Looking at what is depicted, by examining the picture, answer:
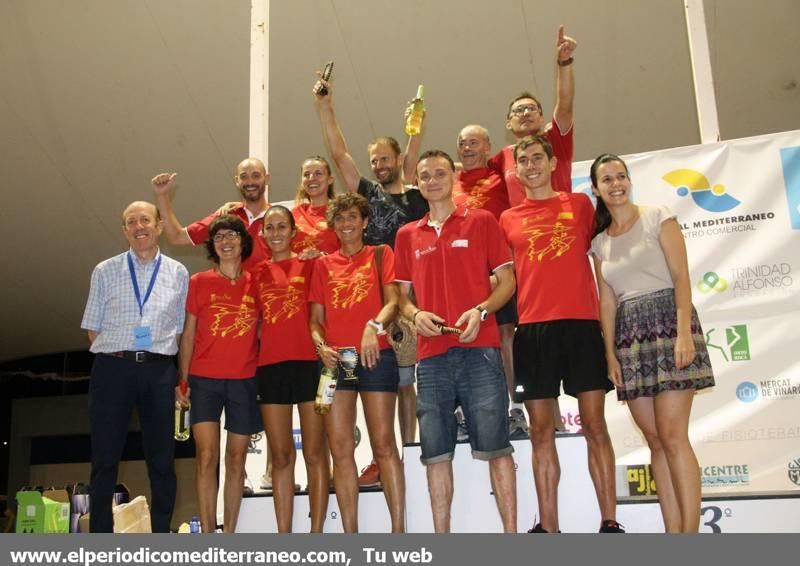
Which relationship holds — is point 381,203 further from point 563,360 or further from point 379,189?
point 563,360

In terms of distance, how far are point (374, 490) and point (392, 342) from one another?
2.49 ft

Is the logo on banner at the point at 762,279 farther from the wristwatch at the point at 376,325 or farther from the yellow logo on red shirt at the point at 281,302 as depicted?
the yellow logo on red shirt at the point at 281,302

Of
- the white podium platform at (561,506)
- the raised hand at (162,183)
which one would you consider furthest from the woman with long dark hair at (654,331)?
the raised hand at (162,183)

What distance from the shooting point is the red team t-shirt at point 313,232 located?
3.70 metres

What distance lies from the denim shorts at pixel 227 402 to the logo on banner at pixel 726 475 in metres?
2.32

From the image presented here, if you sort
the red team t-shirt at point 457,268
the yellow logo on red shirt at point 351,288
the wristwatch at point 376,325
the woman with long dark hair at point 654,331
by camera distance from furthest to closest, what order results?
1. the yellow logo on red shirt at point 351,288
2. the wristwatch at point 376,325
3. the red team t-shirt at point 457,268
4. the woman with long dark hair at point 654,331

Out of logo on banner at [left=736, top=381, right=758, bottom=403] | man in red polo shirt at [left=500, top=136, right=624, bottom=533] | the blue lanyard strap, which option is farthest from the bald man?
logo on banner at [left=736, top=381, right=758, bottom=403]

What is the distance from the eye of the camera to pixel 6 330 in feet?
40.3

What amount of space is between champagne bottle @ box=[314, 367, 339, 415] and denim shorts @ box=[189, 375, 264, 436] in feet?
1.58

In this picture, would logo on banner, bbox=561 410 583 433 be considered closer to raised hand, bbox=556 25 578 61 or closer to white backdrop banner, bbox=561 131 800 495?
white backdrop banner, bbox=561 131 800 495

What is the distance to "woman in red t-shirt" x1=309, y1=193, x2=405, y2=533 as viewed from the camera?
3.13 m

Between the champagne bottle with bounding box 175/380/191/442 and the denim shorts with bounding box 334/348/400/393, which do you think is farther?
the champagne bottle with bounding box 175/380/191/442

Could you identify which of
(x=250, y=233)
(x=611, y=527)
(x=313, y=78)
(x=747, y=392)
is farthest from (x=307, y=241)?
(x=313, y=78)
